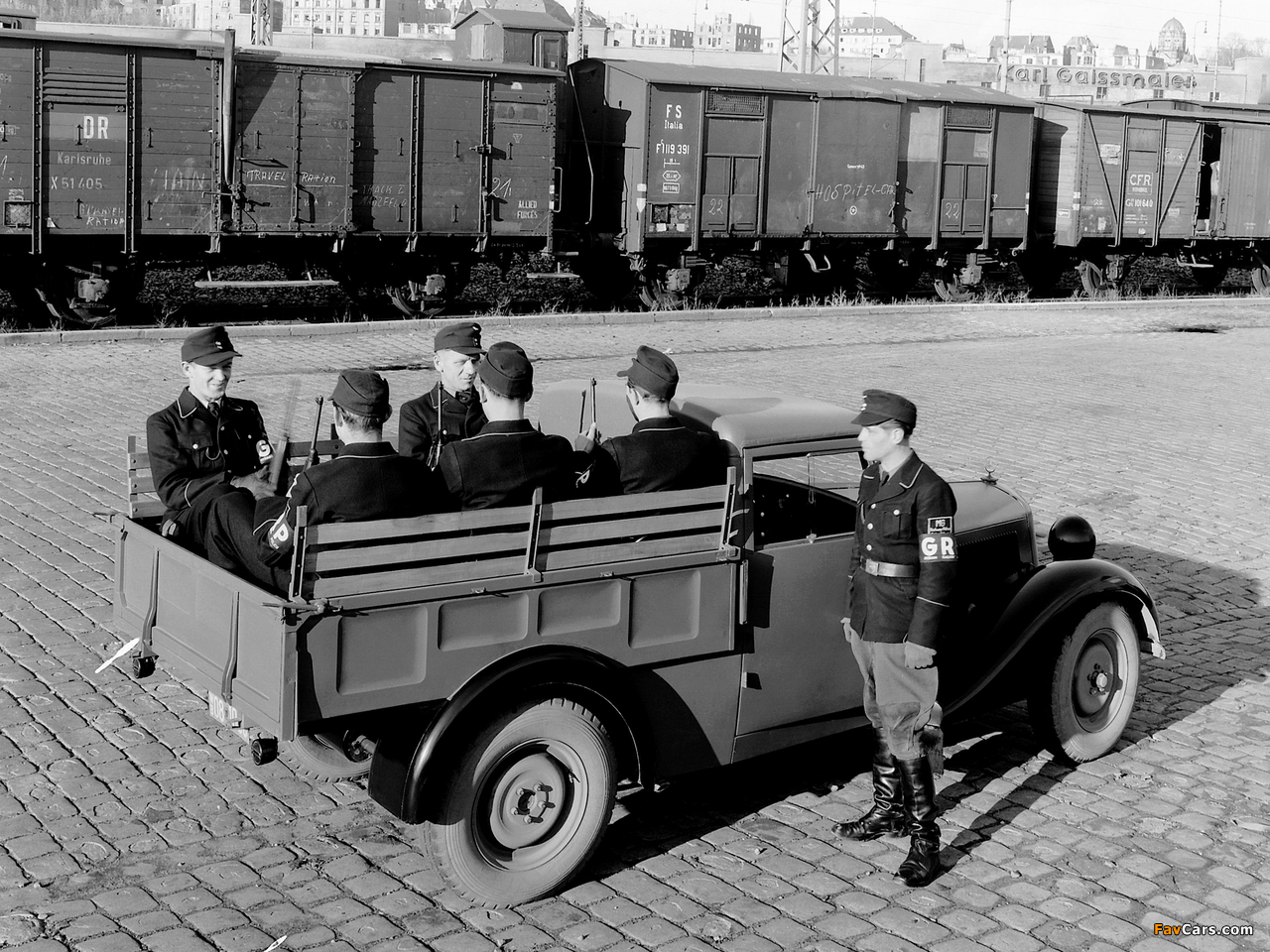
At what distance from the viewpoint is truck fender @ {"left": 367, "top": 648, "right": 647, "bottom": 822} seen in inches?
168

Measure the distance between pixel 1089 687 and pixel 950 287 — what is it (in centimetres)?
2033

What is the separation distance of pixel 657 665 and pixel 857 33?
190 metres

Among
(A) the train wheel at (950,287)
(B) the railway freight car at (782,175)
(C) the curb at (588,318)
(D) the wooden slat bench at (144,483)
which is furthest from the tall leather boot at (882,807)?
(A) the train wheel at (950,287)

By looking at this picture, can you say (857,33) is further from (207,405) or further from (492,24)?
(207,405)

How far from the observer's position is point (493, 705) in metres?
4.38

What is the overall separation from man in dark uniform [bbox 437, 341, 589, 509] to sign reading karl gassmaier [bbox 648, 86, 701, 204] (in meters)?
16.4

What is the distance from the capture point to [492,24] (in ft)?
68.2

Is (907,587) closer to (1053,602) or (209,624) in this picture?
(1053,602)

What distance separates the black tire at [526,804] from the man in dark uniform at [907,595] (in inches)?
38.4

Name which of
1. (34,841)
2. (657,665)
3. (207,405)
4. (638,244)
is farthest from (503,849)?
(638,244)

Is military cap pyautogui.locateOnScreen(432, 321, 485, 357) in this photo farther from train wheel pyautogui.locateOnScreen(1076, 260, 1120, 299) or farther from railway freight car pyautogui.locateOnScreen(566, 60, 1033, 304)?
train wheel pyautogui.locateOnScreen(1076, 260, 1120, 299)

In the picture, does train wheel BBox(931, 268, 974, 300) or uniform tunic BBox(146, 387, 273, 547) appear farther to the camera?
train wheel BBox(931, 268, 974, 300)

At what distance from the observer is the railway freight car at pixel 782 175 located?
21125 millimetres

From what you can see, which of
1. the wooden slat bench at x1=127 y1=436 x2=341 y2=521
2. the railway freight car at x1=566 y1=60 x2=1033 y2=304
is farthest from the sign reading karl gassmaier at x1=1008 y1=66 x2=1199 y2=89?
the wooden slat bench at x1=127 y1=436 x2=341 y2=521
